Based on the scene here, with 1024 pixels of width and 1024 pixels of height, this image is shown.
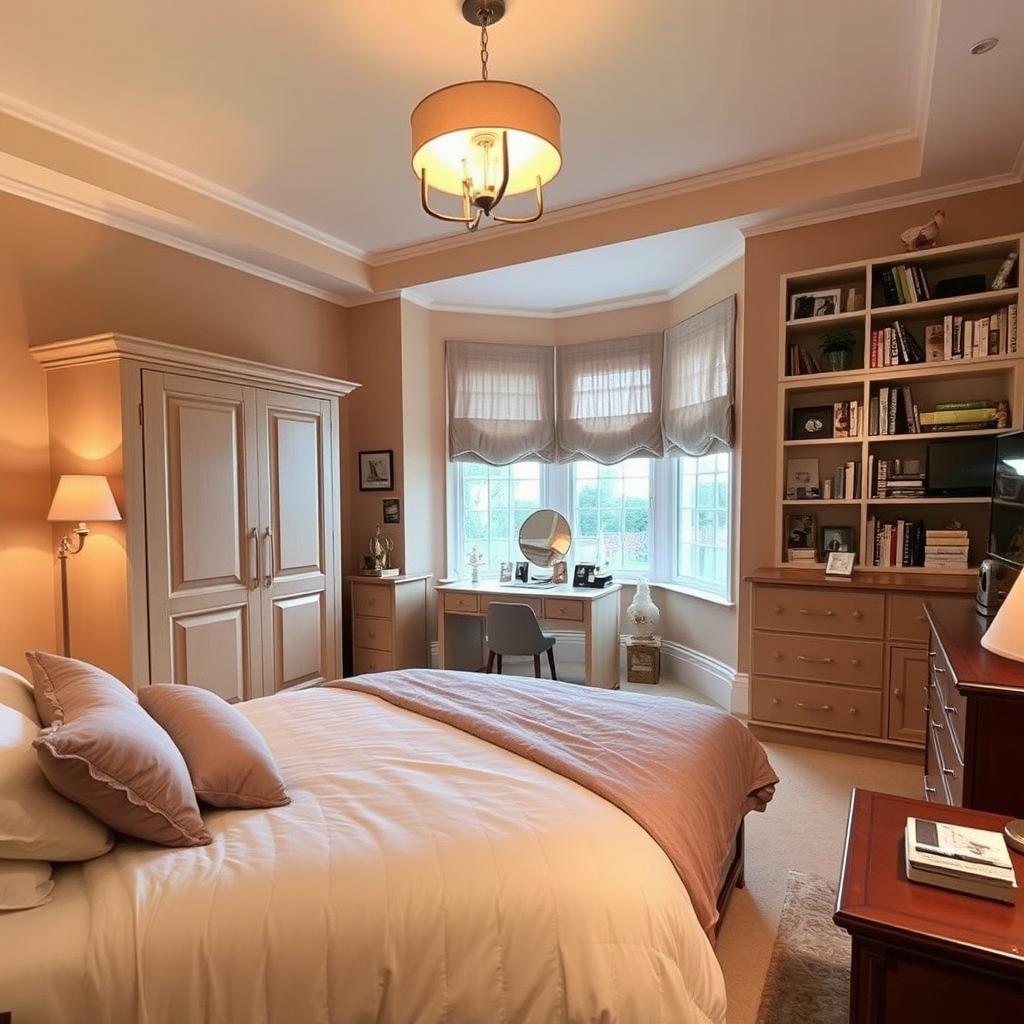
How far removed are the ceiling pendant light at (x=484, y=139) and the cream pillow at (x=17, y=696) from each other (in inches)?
65.3

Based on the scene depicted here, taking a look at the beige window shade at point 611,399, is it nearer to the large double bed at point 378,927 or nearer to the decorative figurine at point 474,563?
the decorative figurine at point 474,563

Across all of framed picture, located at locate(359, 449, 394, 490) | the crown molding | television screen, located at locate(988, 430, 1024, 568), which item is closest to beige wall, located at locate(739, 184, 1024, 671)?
the crown molding

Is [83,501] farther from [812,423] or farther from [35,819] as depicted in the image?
[812,423]

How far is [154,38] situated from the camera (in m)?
2.29

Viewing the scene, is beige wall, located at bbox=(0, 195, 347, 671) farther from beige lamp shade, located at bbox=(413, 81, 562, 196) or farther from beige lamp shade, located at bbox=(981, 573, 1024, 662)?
beige lamp shade, located at bbox=(981, 573, 1024, 662)

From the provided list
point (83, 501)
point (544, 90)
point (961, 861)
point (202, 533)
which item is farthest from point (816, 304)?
point (83, 501)

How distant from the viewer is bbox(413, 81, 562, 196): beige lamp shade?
5.56 feet

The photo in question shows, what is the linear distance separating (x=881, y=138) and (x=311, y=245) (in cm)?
314

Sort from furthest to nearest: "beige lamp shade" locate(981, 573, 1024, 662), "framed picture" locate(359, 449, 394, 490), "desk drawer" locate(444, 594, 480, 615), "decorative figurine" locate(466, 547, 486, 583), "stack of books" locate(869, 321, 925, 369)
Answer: "decorative figurine" locate(466, 547, 486, 583) → "framed picture" locate(359, 449, 394, 490) → "desk drawer" locate(444, 594, 480, 615) → "stack of books" locate(869, 321, 925, 369) → "beige lamp shade" locate(981, 573, 1024, 662)

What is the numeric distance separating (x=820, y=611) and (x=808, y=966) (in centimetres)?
166

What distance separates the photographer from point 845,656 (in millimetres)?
3062

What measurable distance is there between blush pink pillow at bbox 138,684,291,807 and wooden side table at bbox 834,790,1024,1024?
118cm

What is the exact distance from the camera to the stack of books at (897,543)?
3186 mm

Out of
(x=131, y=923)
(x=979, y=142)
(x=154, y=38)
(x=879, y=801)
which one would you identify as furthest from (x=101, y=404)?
(x=979, y=142)
